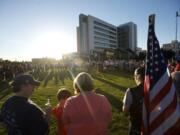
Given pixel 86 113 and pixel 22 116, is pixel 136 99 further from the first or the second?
pixel 22 116

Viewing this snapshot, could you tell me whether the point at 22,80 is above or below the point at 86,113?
above

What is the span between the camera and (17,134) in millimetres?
3186

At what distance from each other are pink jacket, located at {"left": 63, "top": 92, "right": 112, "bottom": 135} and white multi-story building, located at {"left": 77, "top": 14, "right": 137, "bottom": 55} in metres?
114

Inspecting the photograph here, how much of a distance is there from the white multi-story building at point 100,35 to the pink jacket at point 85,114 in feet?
374

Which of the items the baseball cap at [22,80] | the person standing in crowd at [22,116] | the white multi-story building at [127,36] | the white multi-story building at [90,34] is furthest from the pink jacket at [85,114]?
the white multi-story building at [127,36]

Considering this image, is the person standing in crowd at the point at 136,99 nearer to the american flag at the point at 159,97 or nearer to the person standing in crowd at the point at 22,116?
the american flag at the point at 159,97

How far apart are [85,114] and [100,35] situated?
138 metres

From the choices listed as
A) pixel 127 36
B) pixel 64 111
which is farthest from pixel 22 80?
pixel 127 36

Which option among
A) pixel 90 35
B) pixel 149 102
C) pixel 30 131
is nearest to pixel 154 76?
pixel 149 102

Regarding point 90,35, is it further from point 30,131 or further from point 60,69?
point 30,131

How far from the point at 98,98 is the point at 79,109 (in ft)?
1.04

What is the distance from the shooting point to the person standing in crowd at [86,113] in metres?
3.46

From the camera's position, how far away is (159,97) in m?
3.36

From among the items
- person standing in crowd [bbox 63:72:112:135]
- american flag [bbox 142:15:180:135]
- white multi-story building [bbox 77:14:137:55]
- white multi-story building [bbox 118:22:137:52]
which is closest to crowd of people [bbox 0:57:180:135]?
person standing in crowd [bbox 63:72:112:135]
